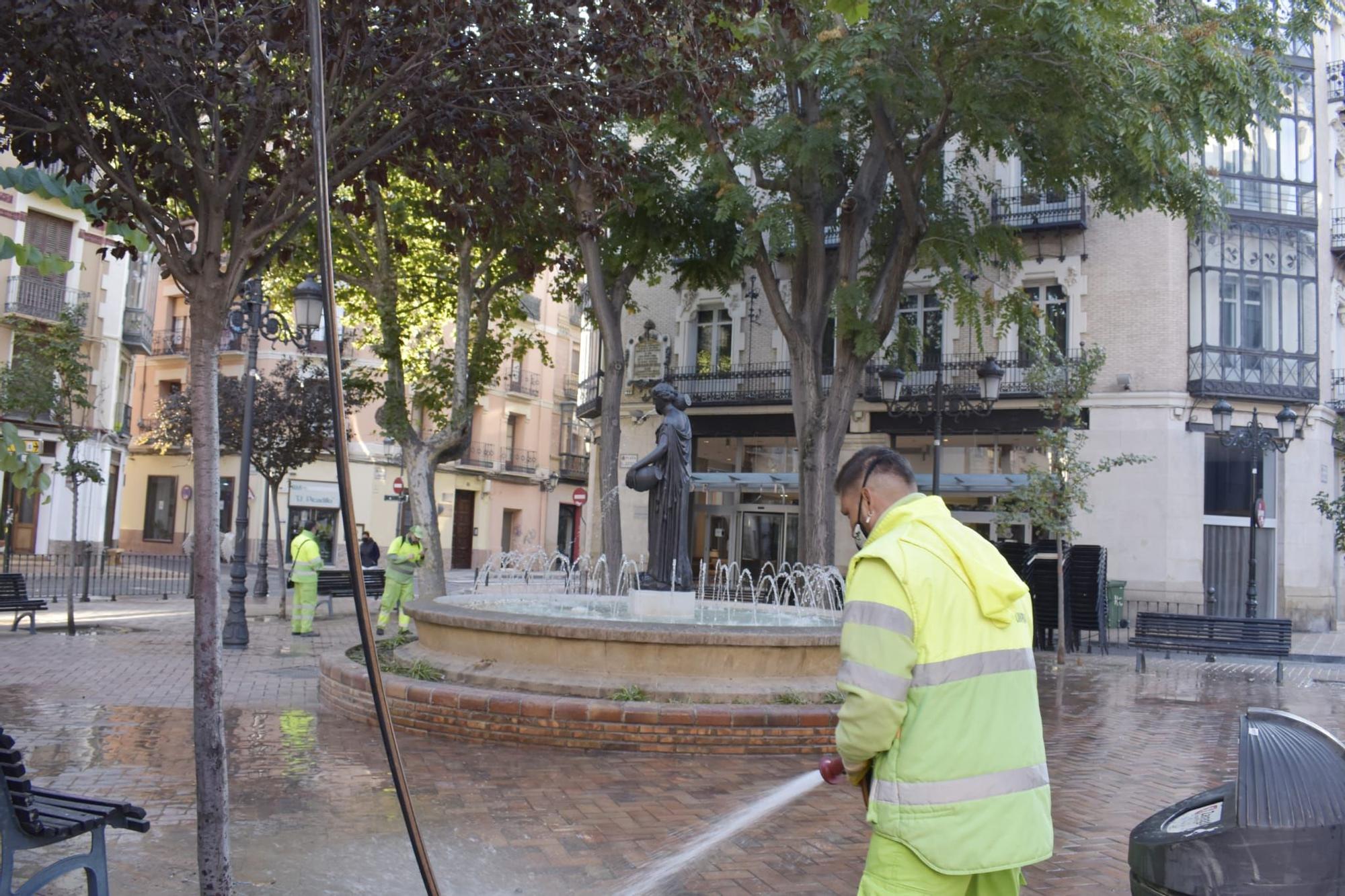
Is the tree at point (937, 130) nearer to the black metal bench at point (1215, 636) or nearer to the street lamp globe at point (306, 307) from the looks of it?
the black metal bench at point (1215, 636)

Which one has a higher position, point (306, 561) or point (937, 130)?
point (937, 130)

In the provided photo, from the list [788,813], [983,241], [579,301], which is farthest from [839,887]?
[579,301]

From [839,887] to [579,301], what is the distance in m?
19.5

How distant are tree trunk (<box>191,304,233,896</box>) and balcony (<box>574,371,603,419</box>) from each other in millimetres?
26937

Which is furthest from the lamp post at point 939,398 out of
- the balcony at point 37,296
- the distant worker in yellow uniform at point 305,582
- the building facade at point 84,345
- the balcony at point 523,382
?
the balcony at point 523,382

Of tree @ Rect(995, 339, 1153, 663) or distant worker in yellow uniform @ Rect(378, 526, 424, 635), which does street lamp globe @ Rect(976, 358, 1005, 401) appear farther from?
distant worker in yellow uniform @ Rect(378, 526, 424, 635)

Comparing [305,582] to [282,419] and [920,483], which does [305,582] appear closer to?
[282,419]

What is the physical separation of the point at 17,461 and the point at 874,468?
9.62 feet

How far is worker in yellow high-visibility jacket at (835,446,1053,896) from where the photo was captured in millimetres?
2887

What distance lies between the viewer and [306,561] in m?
16.6

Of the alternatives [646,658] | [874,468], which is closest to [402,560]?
[646,658]

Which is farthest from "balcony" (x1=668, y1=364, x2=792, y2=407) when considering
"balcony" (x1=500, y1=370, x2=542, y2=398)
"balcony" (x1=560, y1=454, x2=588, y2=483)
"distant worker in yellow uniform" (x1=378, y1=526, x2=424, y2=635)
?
"balcony" (x1=560, y1=454, x2=588, y2=483)

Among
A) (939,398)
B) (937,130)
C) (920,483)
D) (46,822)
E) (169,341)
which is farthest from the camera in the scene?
(169,341)

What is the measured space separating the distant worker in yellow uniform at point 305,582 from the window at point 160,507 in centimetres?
3319
